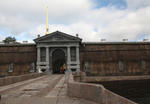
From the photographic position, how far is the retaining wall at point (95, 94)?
5704 mm

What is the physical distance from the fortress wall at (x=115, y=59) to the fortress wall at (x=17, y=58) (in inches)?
545

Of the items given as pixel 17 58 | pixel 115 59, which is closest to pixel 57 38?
pixel 17 58

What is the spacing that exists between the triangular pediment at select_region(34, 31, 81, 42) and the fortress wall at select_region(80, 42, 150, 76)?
14.0ft

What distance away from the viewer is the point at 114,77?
36219 millimetres

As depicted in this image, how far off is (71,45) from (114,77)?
1362 centimetres

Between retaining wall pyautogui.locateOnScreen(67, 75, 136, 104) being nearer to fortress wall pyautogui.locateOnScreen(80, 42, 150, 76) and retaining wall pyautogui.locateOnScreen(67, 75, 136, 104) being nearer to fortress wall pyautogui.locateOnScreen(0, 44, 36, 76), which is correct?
fortress wall pyautogui.locateOnScreen(80, 42, 150, 76)

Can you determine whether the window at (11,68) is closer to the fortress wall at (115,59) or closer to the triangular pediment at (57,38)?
the triangular pediment at (57,38)

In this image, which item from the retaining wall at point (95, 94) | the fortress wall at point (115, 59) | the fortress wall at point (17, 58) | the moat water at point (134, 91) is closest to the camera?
the retaining wall at point (95, 94)

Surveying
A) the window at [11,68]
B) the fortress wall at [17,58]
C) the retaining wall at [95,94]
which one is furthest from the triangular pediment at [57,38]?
the retaining wall at [95,94]

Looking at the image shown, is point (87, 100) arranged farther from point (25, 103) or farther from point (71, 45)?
point (71, 45)

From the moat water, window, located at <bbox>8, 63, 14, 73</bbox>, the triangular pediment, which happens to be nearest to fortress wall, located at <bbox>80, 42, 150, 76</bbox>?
the moat water

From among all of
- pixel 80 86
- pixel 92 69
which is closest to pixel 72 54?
pixel 92 69

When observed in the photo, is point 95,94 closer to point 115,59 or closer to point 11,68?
point 115,59

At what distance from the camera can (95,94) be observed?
6719 mm
